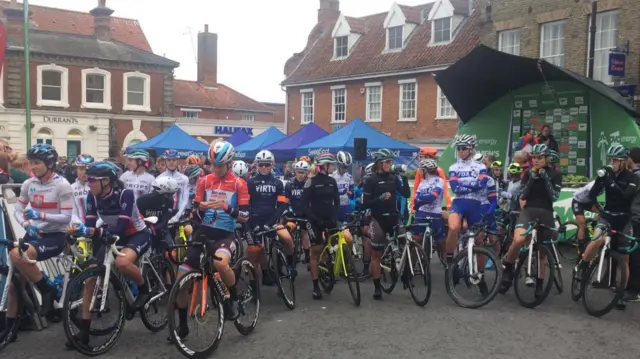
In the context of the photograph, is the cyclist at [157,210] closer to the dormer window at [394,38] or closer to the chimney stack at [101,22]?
the dormer window at [394,38]

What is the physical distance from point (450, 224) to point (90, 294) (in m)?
4.88

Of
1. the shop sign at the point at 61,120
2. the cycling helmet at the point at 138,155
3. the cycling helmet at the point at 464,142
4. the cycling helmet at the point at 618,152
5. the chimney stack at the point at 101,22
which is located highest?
the chimney stack at the point at 101,22

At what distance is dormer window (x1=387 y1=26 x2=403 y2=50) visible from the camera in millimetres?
31641

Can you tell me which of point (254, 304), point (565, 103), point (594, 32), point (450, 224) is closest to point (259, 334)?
point (254, 304)

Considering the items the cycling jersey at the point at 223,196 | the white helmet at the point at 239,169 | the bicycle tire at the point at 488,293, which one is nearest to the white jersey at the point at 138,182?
the white helmet at the point at 239,169

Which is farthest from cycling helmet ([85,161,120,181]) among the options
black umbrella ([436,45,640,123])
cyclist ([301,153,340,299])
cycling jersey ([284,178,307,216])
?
black umbrella ([436,45,640,123])

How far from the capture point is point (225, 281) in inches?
252

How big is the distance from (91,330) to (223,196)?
192 centimetres

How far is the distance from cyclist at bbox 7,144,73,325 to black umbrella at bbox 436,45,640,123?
36.5 feet

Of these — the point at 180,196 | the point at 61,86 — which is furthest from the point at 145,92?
the point at 180,196

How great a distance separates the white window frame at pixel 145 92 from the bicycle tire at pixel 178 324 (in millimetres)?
34092

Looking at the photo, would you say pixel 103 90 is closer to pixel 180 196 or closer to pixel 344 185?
pixel 344 185

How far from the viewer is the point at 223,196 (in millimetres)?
6859

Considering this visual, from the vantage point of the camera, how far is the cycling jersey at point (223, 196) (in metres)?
6.72
